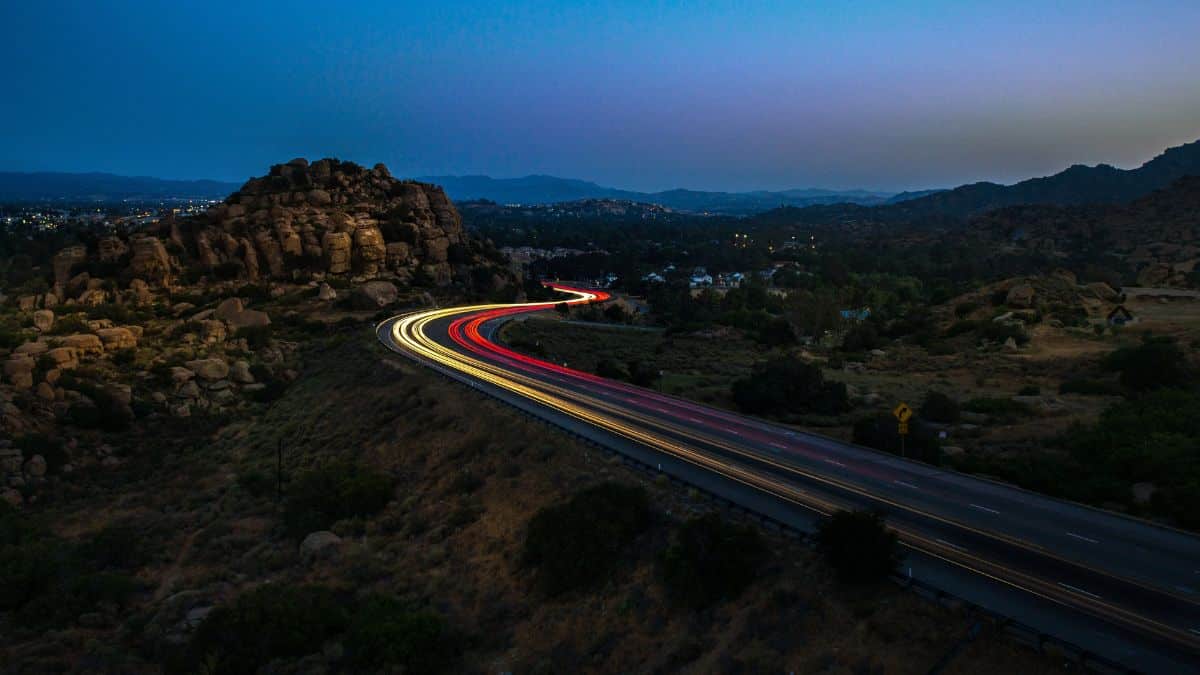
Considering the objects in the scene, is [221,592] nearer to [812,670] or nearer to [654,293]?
[812,670]

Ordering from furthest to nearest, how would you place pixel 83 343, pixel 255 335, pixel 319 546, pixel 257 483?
pixel 255 335 → pixel 83 343 → pixel 257 483 → pixel 319 546

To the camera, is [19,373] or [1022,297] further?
[1022,297]

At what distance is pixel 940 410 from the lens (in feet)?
99.3

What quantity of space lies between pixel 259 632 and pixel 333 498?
9.01m

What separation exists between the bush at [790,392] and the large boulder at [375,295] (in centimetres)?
4623

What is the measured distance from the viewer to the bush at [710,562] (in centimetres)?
1436

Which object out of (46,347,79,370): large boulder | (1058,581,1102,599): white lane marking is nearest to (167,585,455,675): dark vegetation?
(1058,581,1102,599): white lane marking

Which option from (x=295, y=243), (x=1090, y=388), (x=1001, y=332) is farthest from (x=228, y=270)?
(x=1090, y=388)

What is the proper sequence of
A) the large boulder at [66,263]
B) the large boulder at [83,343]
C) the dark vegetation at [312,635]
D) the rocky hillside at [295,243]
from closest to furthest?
the dark vegetation at [312,635] < the large boulder at [83,343] < the large boulder at [66,263] < the rocky hillside at [295,243]

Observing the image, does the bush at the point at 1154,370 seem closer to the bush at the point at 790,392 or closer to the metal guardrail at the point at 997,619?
the bush at the point at 790,392

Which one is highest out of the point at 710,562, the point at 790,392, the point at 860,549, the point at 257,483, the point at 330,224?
the point at 330,224

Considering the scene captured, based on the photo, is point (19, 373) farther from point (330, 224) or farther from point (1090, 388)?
point (1090, 388)

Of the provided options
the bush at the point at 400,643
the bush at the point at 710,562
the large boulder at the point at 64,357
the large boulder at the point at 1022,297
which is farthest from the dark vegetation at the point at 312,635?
the large boulder at the point at 1022,297

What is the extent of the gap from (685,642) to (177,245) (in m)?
79.9
